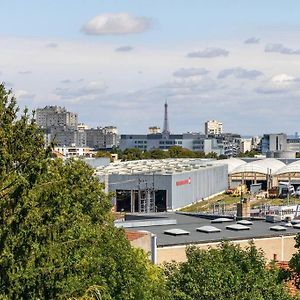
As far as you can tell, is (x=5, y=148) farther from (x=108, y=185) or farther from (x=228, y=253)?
(x=108, y=185)

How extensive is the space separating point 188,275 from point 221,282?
103 cm

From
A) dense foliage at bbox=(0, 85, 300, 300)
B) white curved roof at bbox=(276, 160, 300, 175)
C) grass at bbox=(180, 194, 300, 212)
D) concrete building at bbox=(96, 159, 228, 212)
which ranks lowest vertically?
grass at bbox=(180, 194, 300, 212)

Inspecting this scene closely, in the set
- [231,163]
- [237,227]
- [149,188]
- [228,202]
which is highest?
[231,163]

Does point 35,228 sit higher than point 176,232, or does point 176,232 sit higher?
point 35,228

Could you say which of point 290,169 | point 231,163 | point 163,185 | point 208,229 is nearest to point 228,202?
point 163,185

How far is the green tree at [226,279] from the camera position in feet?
62.1

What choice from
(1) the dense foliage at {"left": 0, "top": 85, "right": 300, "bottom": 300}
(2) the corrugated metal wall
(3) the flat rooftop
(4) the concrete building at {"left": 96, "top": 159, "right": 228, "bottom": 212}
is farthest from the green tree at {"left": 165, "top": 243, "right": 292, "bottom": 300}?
(2) the corrugated metal wall

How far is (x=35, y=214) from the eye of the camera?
13.1m

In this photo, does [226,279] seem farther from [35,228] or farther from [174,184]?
[174,184]

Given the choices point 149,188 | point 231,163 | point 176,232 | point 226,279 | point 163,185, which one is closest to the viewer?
point 226,279

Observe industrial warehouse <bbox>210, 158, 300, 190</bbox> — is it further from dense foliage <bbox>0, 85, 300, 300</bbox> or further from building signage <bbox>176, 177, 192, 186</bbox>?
dense foliage <bbox>0, 85, 300, 300</bbox>

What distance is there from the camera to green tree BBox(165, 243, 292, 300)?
1894 centimetres

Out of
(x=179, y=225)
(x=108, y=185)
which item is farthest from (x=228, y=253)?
(x=108, y=185)

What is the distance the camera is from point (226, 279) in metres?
19.1
